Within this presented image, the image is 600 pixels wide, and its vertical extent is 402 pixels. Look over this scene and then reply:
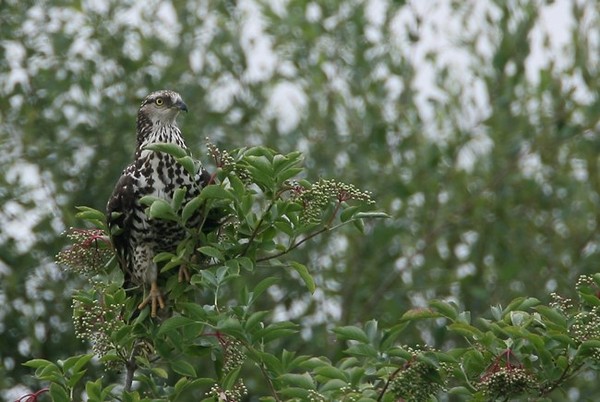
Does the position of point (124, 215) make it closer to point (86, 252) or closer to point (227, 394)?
point (86, 252)

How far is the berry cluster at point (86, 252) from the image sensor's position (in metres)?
5.26

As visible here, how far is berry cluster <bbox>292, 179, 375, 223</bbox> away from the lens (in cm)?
489

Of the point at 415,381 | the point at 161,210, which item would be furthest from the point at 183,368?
the point at 415,381

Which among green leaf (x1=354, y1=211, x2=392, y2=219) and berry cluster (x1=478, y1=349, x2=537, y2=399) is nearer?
berry cluster (x1=478, y1=349, x2=537, y2=399)

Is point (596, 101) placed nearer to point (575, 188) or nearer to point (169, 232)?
point (575, 188)

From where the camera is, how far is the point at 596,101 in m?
10.1

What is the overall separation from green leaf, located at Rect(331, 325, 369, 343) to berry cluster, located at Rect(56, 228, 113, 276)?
41.2 inches

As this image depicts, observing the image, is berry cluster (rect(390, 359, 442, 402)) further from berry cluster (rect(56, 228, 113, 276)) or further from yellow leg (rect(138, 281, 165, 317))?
berry cluster (rect(56, 228, 113, 276))

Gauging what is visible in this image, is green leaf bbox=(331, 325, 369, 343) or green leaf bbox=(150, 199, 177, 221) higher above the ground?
green leaf bbox=(150, 199, 177, 221)

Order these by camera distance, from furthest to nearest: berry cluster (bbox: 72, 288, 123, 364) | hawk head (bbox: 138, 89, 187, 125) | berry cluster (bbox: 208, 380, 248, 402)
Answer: hawk head (bbox: 138, 89, 187, 125)
berry cluster (bbox: 72, 288, 123, 364)
berry cluster (bbox: 208, 380, 248, 402)

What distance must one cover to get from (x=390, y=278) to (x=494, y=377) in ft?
17.8

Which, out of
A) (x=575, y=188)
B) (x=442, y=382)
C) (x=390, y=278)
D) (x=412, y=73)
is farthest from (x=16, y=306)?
(x=442, y=382)

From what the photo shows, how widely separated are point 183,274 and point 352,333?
0.80 metres

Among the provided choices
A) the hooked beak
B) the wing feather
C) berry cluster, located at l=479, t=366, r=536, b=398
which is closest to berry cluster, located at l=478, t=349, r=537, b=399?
berry cluster, located at l=479, t=366, r=536, b=398
